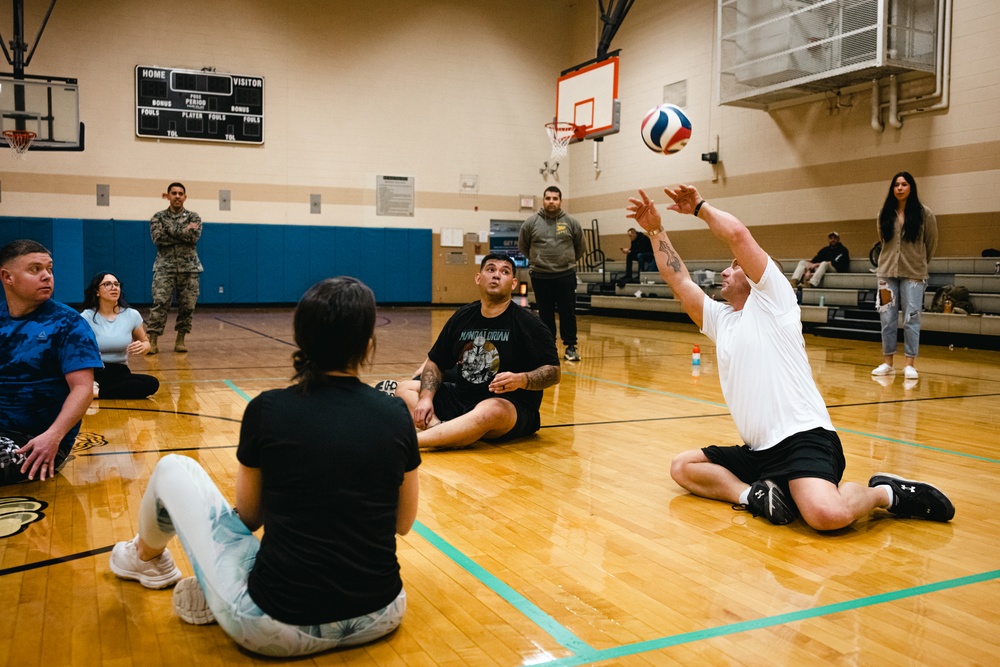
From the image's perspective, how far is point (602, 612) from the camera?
102 inches

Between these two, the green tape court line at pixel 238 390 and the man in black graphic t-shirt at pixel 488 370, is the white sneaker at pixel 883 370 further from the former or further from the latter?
the green tape court line at pixel 238 390

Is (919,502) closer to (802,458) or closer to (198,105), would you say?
(802,458)

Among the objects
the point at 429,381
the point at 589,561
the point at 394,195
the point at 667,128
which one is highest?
the point at 394,195

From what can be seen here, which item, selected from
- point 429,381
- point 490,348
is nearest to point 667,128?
point 490,348

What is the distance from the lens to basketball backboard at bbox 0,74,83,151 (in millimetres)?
13375

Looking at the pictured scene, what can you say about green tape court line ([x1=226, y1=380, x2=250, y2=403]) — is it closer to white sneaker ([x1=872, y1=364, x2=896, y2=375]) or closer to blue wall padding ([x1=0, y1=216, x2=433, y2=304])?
white sneaker ([x1=872, y1=364, x2=896, y2=375])

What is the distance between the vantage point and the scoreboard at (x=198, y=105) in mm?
16953

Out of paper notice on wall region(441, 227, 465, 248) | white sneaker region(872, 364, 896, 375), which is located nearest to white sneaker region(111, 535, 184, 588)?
white sneaker region(872, 364, 896, 375)

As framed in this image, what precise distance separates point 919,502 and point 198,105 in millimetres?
16730

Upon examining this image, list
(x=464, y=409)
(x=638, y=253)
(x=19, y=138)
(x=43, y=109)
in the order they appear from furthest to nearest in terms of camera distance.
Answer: (x=638, y=253) < (x=43, y=109) < (x=19, y=138) < (x=464, y=409)

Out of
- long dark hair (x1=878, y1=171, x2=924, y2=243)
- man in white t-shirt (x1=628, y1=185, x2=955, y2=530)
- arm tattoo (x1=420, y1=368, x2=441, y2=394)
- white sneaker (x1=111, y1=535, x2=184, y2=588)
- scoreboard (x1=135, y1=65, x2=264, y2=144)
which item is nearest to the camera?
white sneaker (x1=111, y1=535, x2=184, y2=588)

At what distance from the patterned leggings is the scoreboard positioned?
16.5 metres

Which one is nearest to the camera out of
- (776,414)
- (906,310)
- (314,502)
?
(314,502)

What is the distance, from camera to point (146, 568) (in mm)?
2707
